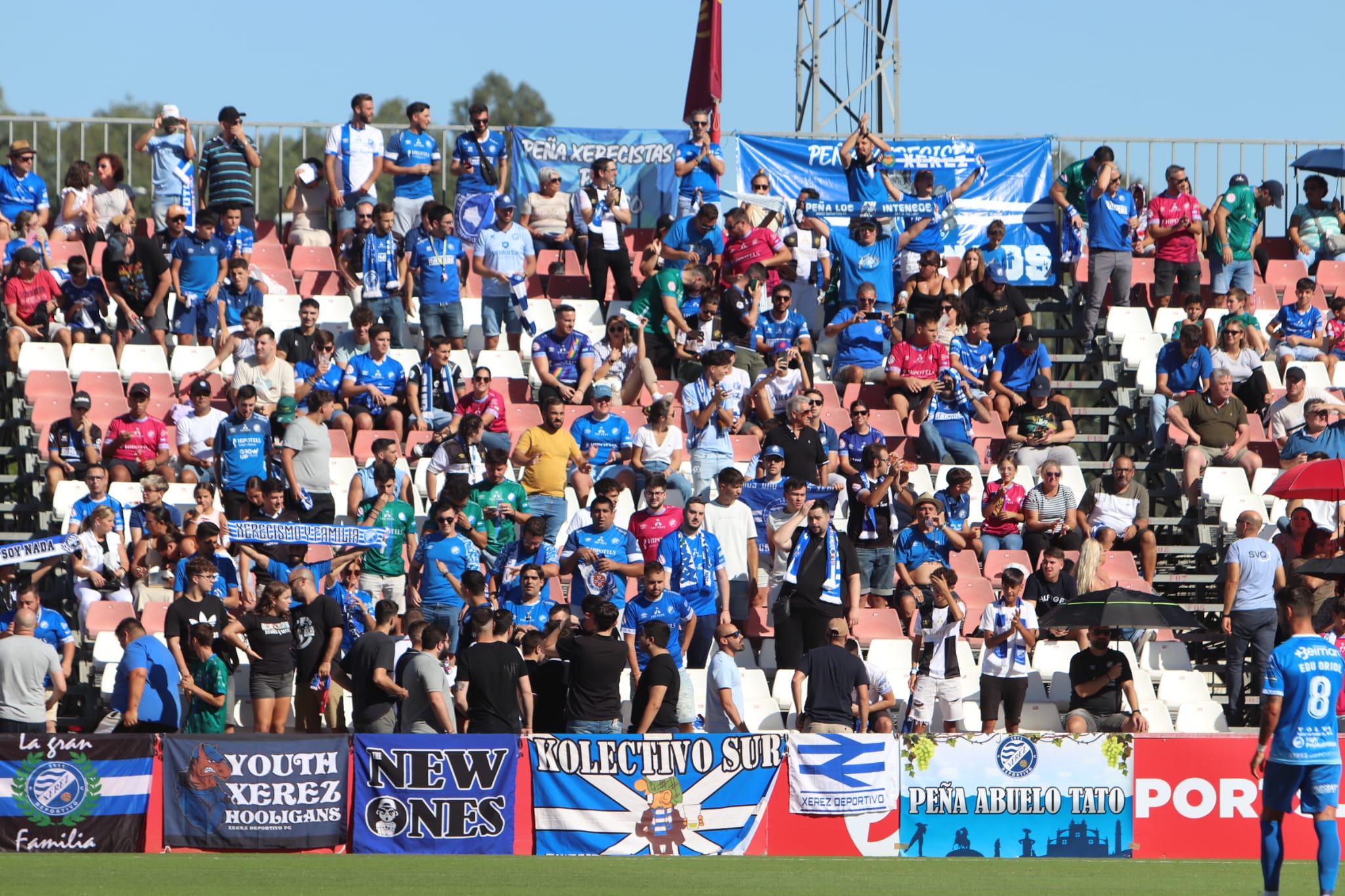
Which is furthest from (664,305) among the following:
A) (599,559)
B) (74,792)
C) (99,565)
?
(74,792)

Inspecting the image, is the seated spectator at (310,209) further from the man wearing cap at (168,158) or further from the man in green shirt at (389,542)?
the man in green shirt at (389,542)

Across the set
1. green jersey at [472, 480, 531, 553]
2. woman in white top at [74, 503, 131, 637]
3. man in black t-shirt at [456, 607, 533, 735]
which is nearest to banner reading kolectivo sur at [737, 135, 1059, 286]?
green jersey at [472, 480, 531, 553]

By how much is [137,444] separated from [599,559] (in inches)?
181

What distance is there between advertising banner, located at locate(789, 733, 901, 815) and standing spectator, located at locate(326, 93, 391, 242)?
9.49 m

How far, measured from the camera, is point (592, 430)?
17.1m

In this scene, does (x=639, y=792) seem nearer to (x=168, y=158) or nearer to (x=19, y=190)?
(x=168, y=158)

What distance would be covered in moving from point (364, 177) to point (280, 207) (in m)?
1.46

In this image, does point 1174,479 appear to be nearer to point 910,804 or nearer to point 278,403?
point 910,804

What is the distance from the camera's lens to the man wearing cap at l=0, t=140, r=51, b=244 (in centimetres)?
1988

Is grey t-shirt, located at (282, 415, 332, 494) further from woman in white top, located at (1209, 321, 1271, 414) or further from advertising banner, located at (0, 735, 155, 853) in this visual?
woman in white top, located at (1209, 321, 1271, 414)

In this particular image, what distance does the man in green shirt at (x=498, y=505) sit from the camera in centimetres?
1588

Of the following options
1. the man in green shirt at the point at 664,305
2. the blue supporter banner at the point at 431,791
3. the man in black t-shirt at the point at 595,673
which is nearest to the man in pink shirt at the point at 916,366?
the man in green shirt at the point at 664,305

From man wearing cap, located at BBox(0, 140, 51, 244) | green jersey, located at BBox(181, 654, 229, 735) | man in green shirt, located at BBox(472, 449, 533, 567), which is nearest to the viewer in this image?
green jersey, located at BBox(181, 654, 229, 735)

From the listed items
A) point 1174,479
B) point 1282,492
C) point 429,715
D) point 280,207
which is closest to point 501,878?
point 429,715
